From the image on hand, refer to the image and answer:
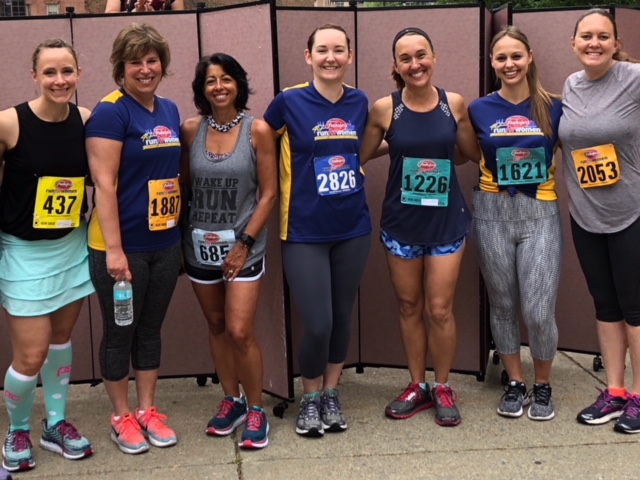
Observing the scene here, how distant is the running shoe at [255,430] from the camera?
3627 mm

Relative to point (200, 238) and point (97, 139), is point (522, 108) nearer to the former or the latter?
point (200, 238)

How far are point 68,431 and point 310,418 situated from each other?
118 centimetres

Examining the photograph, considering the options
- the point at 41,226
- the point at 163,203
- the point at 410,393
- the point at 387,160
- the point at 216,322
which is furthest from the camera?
the point at 387,160

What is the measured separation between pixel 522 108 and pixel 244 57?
146cm

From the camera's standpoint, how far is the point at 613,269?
3.74 meters

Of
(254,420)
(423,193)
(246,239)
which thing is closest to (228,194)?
(246,239)

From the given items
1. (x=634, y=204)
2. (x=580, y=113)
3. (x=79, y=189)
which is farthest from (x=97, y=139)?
(x=634, y=204)

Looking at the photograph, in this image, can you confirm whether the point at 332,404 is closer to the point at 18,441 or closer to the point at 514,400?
the point at 514,400

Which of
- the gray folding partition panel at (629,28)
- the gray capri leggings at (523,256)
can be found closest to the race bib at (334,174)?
the gray capri leggings at (523,256)

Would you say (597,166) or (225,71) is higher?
(225,71)

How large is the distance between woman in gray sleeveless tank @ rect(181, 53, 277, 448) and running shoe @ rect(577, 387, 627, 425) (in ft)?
5.51

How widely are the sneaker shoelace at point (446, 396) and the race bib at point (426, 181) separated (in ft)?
3.31

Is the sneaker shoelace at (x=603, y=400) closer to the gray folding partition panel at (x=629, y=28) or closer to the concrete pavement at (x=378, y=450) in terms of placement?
the concrete pavement at (x=378, y=450)

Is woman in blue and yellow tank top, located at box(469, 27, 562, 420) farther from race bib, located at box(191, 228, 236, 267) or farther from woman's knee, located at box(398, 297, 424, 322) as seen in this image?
race bib, located at box(191, 228, 236, 267)
